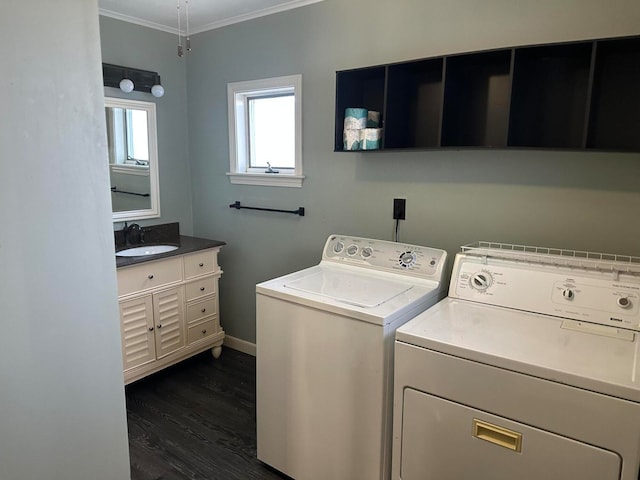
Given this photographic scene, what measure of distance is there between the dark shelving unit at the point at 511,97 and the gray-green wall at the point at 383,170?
93mm

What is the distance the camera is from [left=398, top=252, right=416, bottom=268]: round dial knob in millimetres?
2232

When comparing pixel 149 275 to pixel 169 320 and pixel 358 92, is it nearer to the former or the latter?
pixel 169 320

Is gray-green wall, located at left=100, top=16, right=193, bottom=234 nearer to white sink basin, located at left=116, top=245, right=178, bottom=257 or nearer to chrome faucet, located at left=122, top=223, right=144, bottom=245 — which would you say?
chrome faucet, located at left=122, top=223, right=144, bottom=245

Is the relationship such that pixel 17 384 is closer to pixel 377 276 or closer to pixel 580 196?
pixel 377 276

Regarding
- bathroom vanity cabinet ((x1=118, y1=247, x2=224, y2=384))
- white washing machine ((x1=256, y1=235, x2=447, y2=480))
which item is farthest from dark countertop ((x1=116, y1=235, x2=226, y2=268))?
white washing machine ((x1=256, y1=235, x2=447, y2=480))

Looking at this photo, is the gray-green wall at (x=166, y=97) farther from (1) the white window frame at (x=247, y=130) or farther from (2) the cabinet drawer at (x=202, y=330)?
(2) the cabinet drawer at (x=202, y=330)

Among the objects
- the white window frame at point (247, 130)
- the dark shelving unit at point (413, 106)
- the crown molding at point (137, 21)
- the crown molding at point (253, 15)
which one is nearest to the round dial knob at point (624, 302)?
the dark shelving unit at point (413, 106)

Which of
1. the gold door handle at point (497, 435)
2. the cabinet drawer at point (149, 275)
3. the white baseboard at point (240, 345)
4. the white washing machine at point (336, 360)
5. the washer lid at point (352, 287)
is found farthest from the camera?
the white baseboard at point (240, 345)

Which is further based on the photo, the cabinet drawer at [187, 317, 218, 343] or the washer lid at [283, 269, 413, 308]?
the cabinet drawer at [187, 317, 218, 343]

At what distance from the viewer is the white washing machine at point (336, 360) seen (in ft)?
5.84

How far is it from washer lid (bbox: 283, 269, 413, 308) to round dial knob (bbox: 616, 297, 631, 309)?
807 millimetres

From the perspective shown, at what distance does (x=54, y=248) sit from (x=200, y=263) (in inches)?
75.9

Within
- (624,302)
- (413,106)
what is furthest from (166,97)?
(624,302)

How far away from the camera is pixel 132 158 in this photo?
3.16 meters
